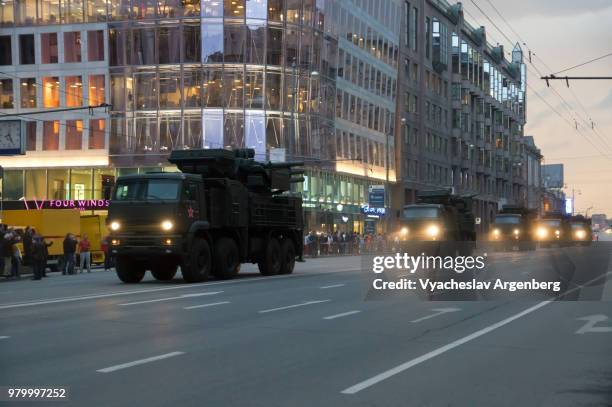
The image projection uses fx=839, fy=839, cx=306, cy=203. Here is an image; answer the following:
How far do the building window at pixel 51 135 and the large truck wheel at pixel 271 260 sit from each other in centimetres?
3697

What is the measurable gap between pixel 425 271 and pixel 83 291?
31.3 feet

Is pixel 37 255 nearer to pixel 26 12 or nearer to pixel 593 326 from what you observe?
pixel 593 326

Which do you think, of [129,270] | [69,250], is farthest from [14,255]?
[129,270]

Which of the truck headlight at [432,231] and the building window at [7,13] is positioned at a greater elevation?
the building window at [7,13]

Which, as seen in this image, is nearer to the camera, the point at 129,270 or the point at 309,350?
the point at 309,350

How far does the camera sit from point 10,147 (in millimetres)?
34156

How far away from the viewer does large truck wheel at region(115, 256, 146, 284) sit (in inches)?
967

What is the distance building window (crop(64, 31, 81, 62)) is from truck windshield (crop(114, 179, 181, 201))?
4000cm

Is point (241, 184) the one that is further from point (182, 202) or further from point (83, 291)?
point (83, 291)

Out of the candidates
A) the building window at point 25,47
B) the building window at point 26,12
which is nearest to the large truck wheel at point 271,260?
the building window at point 25,47

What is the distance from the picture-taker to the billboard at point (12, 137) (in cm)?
3403

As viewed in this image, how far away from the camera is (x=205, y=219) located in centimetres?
2430

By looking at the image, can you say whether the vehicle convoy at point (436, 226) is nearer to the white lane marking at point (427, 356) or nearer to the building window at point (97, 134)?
the white lane marking at point (427, 356)

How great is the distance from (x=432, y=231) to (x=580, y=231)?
49.9m
